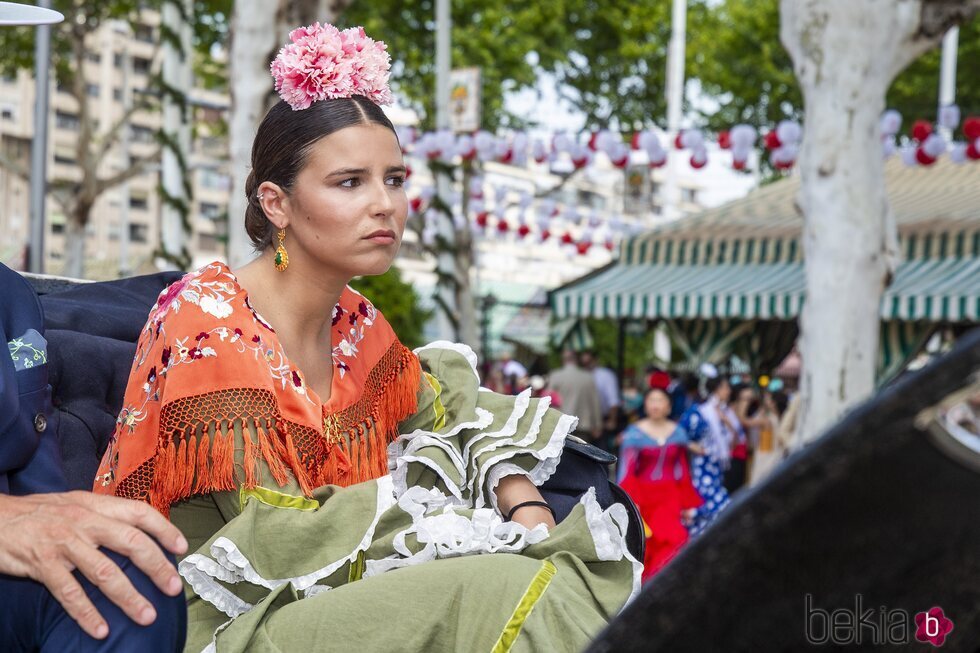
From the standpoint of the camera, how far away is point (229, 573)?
186 cm

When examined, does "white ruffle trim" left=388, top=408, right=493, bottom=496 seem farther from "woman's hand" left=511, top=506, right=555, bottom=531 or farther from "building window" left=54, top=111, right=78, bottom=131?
"building window" left=54, top=111, right=78, bottom=131

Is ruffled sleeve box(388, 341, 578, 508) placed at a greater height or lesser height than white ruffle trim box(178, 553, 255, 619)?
greater

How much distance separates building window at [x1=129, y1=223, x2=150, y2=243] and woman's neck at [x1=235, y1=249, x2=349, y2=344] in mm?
71152

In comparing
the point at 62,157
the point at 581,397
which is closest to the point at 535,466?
the point at 581,397

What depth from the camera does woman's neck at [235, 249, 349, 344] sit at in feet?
7.61

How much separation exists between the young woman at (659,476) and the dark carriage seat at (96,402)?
6762 millimetres

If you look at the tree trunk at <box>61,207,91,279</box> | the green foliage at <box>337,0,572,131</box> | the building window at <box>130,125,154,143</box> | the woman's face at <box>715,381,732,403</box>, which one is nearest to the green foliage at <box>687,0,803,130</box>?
the green foliage at <box>337,0,572,131</box>

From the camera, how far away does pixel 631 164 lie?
15.6 meters

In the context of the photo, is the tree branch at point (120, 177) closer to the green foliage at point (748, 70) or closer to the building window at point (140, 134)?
the green foliage at point (748, 70)

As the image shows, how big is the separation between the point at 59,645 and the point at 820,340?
6.50 meters

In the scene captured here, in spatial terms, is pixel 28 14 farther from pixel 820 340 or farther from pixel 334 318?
pixel 820 340

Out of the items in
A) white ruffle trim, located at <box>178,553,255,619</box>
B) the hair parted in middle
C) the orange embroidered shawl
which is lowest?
white ruffle trim, located at <box>178,553,255,619</box>

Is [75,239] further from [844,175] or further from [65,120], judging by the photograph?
[65,120]

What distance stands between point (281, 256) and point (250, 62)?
5501mm
